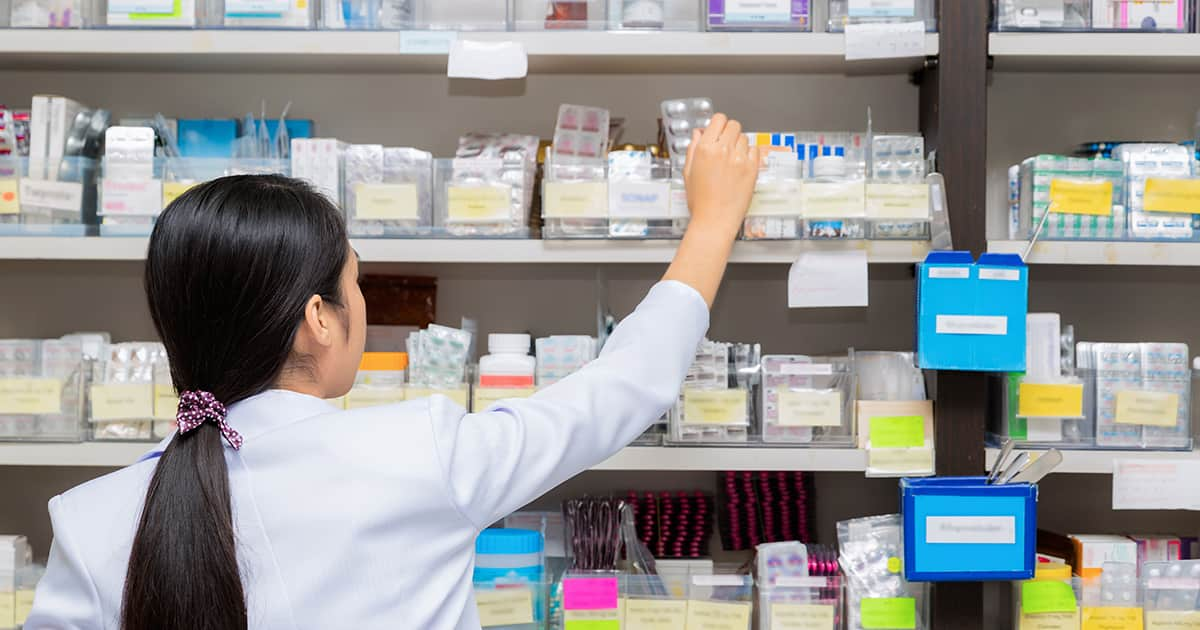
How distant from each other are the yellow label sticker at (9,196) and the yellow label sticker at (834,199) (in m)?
1.40

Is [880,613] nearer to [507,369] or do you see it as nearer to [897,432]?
[897,432]

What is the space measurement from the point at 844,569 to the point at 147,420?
1.29 m

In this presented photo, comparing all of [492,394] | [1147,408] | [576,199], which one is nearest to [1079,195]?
[1147,408]

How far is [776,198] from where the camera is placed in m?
1.79

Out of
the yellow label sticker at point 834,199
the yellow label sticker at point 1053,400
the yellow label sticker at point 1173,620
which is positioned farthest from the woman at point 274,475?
the yellow label sticker at point 1173,620

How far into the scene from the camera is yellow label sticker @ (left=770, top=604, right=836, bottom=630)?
184cm

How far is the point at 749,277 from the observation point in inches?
90.0

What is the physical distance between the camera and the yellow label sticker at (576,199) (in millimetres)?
1820

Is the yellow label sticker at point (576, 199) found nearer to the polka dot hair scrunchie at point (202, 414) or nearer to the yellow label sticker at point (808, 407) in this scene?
the yellow label sticker at point (808, 407)

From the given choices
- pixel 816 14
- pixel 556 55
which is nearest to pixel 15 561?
pixel 556 55

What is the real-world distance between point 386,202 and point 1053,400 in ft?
4.03

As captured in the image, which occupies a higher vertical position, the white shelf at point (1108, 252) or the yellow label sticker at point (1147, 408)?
the white shelf at point (1108, 252)

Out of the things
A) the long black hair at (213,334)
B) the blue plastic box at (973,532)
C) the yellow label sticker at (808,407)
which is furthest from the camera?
the yellow label sticker at (808,407)

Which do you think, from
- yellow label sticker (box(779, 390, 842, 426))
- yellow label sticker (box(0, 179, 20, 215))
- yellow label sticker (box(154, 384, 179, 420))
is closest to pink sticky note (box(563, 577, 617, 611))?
yellow label sticker (box(779, 390, 842, 426))
